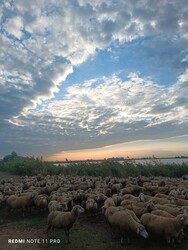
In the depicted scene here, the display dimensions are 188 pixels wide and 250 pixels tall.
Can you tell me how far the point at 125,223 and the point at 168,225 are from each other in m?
1.36

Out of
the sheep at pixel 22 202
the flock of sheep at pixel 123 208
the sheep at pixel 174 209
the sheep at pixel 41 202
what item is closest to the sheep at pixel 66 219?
the flock of sheep at pixel 123 208

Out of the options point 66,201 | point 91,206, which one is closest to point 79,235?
point 91,206

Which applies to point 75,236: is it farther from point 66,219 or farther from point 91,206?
point 91,206

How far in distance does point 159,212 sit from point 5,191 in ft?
32.0

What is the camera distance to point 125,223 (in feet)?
30.5

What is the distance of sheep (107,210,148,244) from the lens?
8891 mm

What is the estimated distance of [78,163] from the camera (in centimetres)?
3416

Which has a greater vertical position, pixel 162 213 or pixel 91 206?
pixel 91 206

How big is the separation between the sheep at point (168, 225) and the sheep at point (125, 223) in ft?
1.31

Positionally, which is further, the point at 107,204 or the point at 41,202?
the point at 41,202

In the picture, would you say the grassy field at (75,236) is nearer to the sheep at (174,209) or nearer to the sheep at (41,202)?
the sheep at (41,202)

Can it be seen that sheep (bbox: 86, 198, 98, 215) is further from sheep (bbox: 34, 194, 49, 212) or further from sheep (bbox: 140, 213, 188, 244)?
sheep (bbox: 140, 213, 188, 244)

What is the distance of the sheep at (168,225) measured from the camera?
8.82m

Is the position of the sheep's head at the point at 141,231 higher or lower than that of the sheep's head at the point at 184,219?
lower
